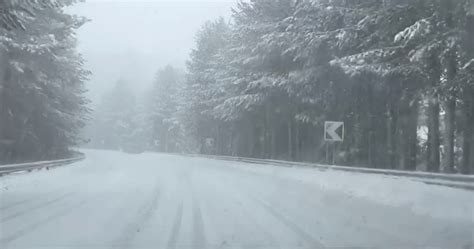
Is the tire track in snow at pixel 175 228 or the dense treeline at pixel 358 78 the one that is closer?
the tire track in snow at pixel 175 228

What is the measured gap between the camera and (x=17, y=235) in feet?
31.4

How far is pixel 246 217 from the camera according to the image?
1200 cm

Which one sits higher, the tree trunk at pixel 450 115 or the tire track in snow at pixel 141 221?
the tree trunk at pixel 450 115

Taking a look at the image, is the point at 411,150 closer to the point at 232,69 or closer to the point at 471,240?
the point at 232,69

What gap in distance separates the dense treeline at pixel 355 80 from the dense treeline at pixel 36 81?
11.6 m

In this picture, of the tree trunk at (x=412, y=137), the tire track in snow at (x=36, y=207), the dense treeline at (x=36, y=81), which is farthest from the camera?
the tree trunk at (x=412, y=137)

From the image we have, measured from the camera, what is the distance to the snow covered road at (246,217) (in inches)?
360

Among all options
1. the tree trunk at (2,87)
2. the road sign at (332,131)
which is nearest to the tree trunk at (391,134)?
the road sign at (332,131)

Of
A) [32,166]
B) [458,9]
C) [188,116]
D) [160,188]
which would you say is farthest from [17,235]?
[188,116]

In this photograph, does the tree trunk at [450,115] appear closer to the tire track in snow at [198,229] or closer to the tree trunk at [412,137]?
the tree trunk at [412,137]

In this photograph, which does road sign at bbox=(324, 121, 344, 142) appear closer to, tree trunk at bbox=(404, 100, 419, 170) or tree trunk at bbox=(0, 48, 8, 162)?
tree trunk at bbox=(404, 100, 419, 170)

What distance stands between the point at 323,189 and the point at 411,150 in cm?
1111

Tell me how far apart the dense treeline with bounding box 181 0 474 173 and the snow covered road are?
575 centimetres

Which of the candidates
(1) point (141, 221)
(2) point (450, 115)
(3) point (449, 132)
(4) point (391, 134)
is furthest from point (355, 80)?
(1) point (141, 221)
